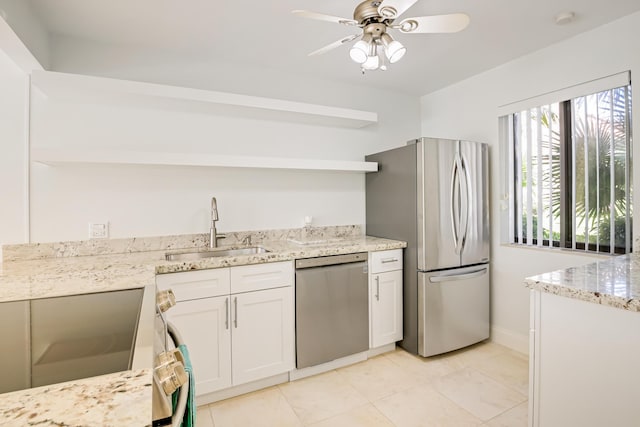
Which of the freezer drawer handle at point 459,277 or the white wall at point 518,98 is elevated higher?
the white wall at point 518,98

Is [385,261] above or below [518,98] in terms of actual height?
below

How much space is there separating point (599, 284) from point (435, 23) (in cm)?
132

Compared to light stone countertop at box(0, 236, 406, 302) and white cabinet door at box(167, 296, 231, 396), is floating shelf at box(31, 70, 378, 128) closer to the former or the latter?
light stone countertop at box(0, 236, 406, 302)

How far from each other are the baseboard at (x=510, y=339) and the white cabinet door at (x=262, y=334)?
1.85 metres

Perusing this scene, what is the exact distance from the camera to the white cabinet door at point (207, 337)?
1.88m

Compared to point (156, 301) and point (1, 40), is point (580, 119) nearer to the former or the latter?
point (156, 301)

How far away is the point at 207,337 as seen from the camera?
76.3 inches

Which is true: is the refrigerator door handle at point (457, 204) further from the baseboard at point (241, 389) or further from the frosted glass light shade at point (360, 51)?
the baseboard at point (241, 389)

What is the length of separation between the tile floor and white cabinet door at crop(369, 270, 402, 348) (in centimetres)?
19

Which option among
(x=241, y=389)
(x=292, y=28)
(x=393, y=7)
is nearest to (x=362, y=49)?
(x=393, y=7)

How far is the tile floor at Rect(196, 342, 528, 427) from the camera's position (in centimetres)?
183

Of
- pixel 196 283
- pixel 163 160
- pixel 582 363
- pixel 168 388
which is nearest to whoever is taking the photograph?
pixel 168 388

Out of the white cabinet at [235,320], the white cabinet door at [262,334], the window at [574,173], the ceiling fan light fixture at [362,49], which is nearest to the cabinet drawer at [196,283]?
the white cabinet at [235,320]

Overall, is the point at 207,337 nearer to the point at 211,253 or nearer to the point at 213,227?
the point at 211,253
